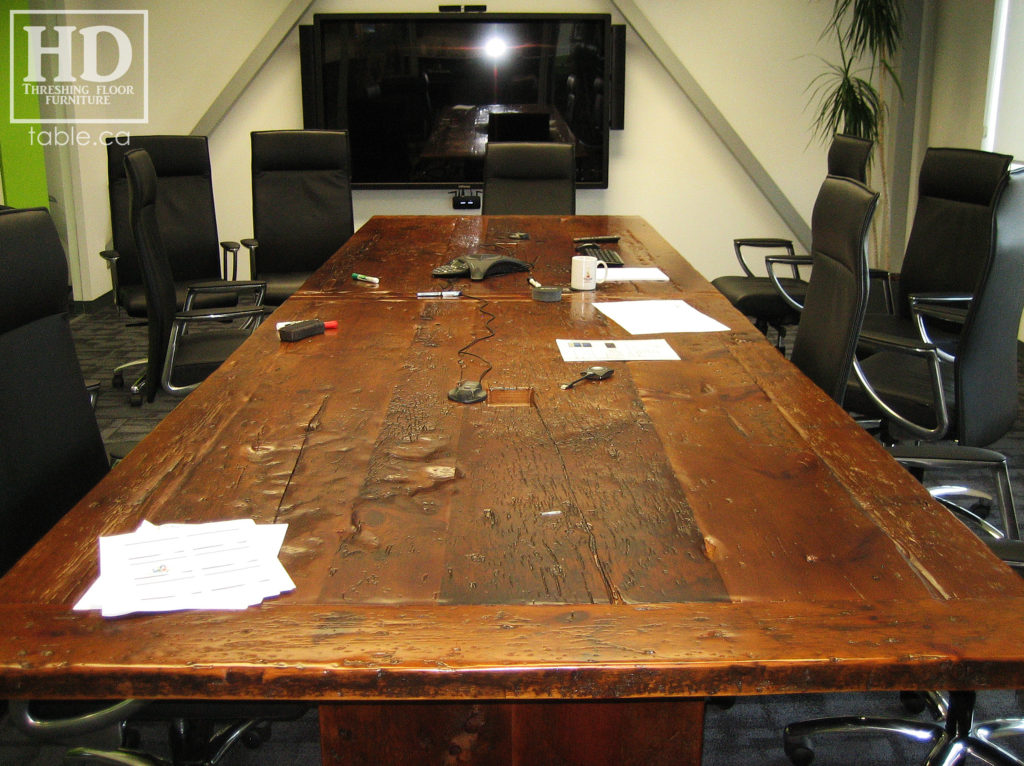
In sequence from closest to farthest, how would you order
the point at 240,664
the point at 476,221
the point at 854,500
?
the point at 240,664
the point at 854,500
the point at 476,221

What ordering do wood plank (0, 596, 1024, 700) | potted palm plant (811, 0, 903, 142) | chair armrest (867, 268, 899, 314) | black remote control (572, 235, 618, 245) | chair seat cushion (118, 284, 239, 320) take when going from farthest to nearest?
potted palm plant (811, 0, 903, 142) → chair seat cushion (118, 284, 239, 320) → black remote control (572, 235, 618, 245) → chair armrest (867, 268, 899, 314) → wood plank (0, 596, 1024, 700)

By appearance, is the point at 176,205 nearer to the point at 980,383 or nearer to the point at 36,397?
the point at 36,397

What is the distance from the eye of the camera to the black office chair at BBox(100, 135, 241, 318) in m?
4.37

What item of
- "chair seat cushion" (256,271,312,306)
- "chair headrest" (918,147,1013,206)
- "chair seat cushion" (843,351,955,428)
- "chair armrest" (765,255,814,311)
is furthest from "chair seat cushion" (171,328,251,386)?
"chair headrest" (918,147,1013,206)

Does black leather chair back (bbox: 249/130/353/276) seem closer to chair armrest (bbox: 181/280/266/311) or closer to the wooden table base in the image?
chair armrest (bbox: 181/280/266/311)

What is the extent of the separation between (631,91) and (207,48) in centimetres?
286

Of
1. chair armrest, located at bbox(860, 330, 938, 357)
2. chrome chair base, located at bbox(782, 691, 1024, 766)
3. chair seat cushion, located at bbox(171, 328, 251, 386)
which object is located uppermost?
chair armrest, located at bbox(860, 330, 938, 357)

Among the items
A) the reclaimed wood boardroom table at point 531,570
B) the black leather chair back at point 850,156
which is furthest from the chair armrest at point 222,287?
the black leather chair back at point 850,156

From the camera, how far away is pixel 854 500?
4.70 ft

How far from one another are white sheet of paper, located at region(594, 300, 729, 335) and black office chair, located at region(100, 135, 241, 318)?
2345 millimetres

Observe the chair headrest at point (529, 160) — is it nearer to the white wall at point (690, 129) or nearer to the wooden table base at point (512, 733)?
the white wall at point (690, 129)

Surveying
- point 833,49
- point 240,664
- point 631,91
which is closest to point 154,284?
point 240,664

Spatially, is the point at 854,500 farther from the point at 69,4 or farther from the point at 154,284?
the point at 69,4

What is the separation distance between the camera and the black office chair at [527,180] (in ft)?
16.5
